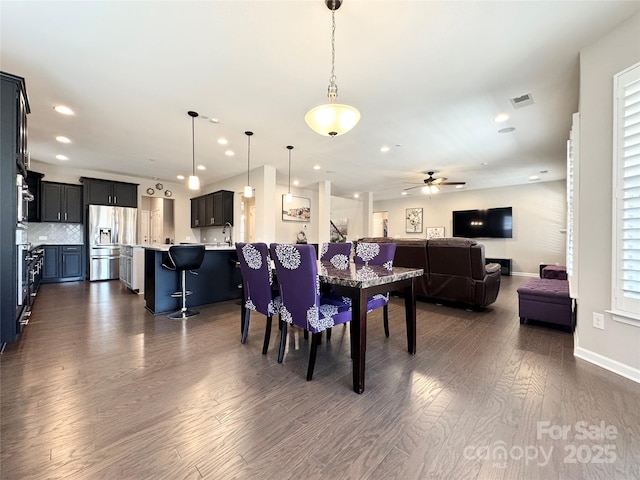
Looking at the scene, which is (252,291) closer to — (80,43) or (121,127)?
(80,43)

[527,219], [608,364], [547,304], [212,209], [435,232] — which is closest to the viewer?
[608,364]

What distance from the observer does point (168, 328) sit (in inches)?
123

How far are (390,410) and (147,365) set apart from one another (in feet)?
6.39

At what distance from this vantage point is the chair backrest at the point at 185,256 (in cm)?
339

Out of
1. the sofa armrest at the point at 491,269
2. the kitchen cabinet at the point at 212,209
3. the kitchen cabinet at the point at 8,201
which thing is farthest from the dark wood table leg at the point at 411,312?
the kitchen cabinet at the point at 212,209

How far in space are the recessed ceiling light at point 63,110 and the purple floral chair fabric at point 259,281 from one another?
123 inches

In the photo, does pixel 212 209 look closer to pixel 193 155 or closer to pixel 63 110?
pixel 193 155

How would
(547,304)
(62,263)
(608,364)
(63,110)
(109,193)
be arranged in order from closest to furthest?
(608,364)
(547,304)
(63,110)
(62,263)
(109,193)

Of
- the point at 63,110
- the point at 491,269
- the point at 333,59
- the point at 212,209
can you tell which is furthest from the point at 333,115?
the point at 212,209

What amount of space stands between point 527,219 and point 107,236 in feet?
36.8

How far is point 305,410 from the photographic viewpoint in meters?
1.65

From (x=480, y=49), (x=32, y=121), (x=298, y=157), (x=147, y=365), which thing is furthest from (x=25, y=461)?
(x=298, y=157)

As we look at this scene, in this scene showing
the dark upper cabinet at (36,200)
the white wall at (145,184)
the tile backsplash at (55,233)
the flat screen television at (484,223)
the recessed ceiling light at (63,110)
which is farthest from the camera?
the flat screen television at (484,223)

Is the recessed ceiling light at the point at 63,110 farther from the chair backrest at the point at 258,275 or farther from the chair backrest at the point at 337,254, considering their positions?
the chair backrest at the point at 337,254
